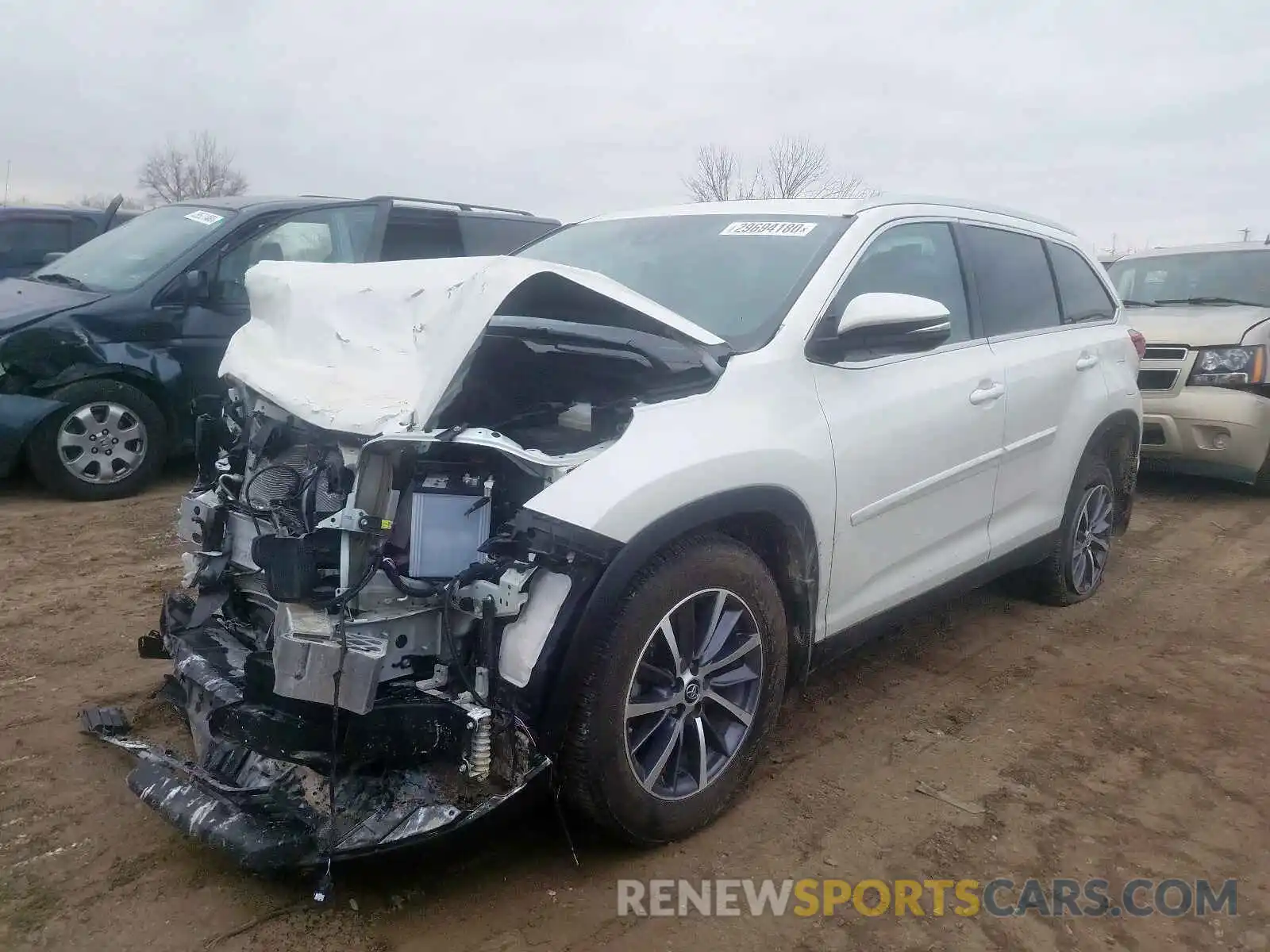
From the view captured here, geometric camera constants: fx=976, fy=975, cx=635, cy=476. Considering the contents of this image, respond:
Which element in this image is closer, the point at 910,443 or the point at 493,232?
the point at 910,443

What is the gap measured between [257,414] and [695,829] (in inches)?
74.4

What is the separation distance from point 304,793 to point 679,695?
1007mm

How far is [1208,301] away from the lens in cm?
Answer: 773

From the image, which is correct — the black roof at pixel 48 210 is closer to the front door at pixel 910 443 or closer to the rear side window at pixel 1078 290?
the front door at pixel 910 443

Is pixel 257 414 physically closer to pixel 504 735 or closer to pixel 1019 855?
pixel 504 735

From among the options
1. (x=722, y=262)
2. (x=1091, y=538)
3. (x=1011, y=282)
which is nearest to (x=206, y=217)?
(x=722, y=262)

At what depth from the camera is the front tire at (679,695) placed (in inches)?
98.7

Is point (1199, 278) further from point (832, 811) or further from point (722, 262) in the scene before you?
point (832, 811)

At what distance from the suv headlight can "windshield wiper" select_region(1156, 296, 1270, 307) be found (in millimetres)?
755

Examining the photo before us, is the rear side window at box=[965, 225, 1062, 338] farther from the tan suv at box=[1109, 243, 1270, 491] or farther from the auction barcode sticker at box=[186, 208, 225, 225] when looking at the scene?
the auction barcode sticker at box=[186, 208, 225, 225]

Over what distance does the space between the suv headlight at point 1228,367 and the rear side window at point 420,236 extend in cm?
545

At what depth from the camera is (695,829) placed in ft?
9.39

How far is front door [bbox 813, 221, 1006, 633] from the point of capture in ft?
10.5

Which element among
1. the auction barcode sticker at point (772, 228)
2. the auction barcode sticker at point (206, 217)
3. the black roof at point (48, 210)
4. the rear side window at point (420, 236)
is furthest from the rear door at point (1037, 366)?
the black roof at point (48, 210)
